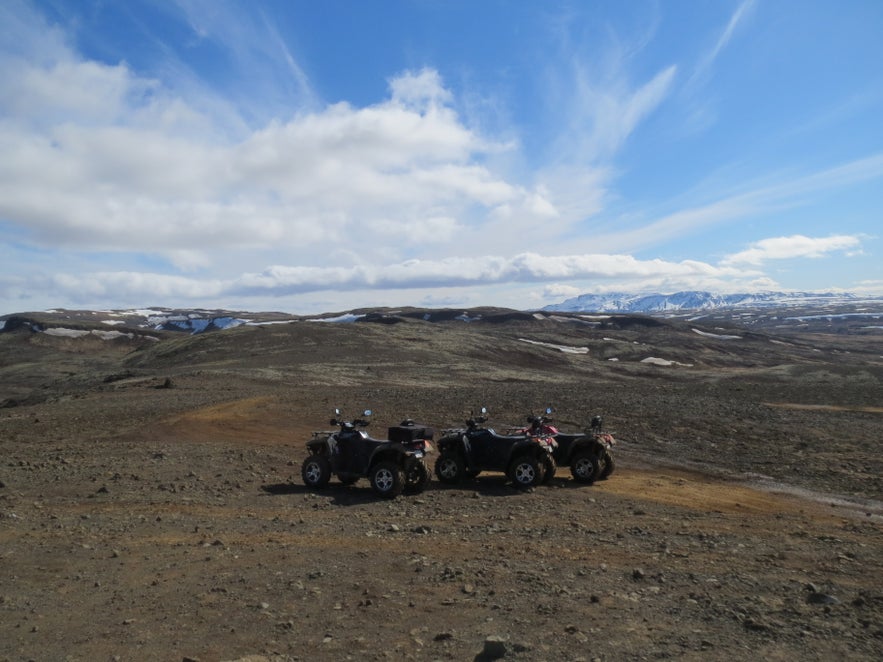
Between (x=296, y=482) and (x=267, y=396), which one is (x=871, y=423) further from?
(x=267, y=396)

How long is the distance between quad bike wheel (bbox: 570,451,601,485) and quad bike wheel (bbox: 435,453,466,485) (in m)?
2.36

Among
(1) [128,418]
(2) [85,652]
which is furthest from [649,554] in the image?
(1) [128,418]

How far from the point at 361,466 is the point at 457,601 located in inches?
229

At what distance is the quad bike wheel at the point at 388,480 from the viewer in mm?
11383

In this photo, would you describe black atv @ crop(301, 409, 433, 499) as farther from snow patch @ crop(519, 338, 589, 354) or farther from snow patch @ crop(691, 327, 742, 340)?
snow patch @ crop(691, 327, 742, 340)

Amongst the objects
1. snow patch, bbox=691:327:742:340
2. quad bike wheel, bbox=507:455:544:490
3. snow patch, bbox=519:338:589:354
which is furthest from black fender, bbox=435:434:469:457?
snow patch, bbox=691:327:742:340

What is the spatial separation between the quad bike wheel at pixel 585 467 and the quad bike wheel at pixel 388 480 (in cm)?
394

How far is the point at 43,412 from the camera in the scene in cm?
2255

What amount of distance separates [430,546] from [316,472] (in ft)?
15.2

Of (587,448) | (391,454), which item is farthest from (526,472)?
(391,454)

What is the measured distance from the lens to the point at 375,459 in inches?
468

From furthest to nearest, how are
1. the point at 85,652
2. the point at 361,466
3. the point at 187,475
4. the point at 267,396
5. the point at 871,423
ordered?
1. the point at 267,396
2. the point at 871,423
3. the point at 187,475
4. the point at 361,466
5. the point at 85,652

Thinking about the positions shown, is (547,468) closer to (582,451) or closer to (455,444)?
(582,451)

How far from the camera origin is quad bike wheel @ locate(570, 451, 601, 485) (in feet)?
43.1
